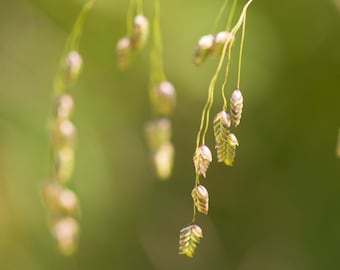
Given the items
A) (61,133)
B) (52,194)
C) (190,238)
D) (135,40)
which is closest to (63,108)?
(61,133)

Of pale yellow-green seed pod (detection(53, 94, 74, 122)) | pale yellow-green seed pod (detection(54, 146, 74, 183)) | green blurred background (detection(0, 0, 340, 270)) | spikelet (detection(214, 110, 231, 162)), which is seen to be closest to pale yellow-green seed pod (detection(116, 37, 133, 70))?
pale yellow-green seed pod (detection(53, 94, 74, 122))

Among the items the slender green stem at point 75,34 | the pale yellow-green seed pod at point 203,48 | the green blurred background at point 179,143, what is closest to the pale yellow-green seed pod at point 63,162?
the slender green stem at point 75,34

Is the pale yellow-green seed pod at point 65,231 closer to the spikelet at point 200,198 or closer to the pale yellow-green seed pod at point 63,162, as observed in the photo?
the pale yellow-green seed pod at point 63,162

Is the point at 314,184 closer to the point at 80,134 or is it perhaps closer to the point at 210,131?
the point at 210,131

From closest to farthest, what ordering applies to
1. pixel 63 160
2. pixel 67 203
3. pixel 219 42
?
1. pixel 219 42
2. pixel 63 160
3. pixel 67 203

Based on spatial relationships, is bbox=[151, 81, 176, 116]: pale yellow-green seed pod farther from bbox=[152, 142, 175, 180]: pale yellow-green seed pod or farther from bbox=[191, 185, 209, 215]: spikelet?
bbox=[191, 185, 209, 215]: spikelet

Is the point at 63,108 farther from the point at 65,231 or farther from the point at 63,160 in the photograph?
the point at 65,231
